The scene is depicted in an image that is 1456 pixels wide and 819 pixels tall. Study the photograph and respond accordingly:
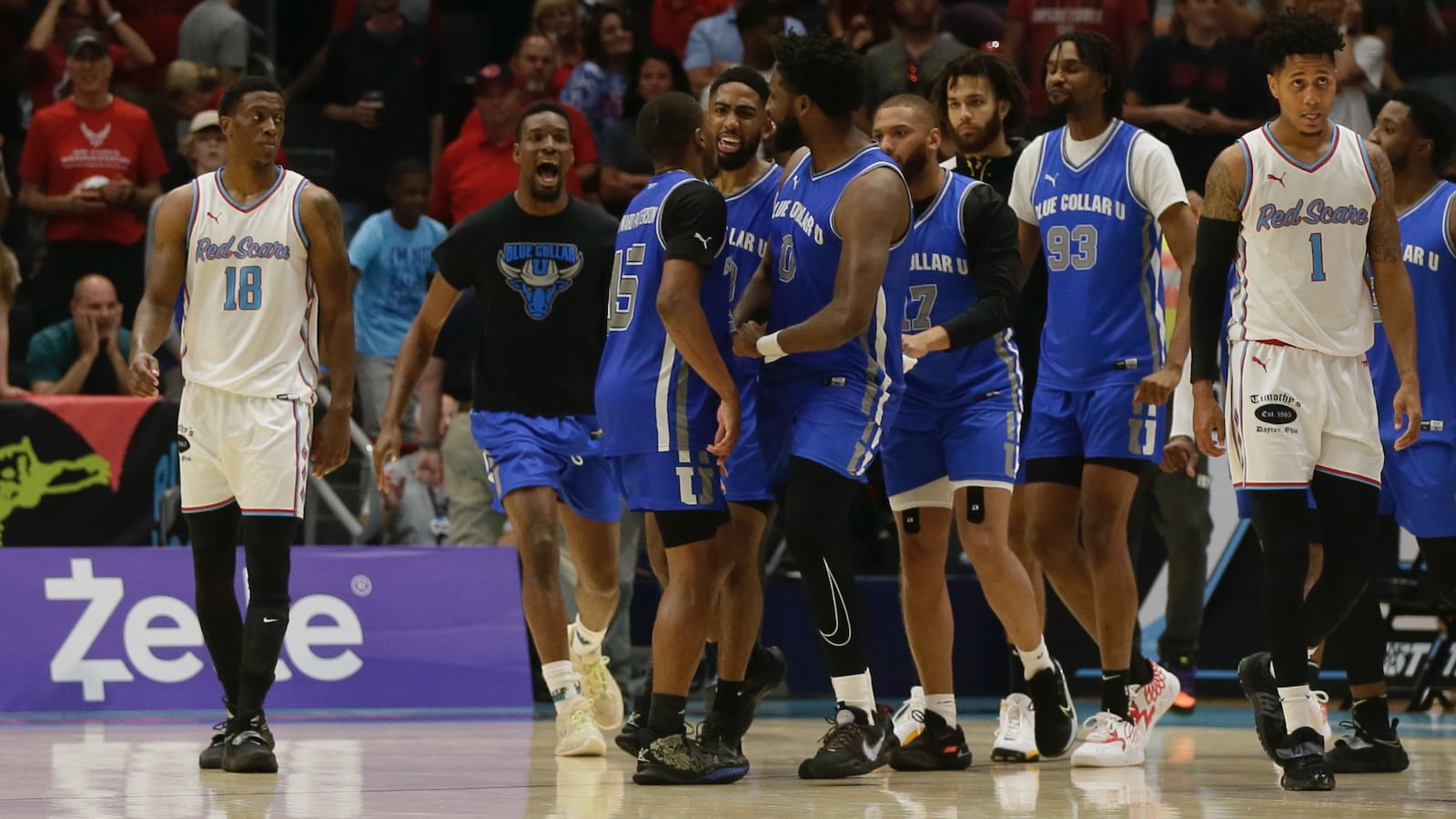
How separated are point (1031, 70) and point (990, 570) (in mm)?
7327

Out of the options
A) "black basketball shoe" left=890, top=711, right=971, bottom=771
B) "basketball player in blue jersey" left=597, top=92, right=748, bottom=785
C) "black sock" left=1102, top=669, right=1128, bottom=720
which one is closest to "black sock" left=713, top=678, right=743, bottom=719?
"basketball player in blue jersey" left=597, top=92, right=748, bottom=785

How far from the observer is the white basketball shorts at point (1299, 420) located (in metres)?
6.45

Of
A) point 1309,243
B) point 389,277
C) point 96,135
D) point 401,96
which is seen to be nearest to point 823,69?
point 1309,243

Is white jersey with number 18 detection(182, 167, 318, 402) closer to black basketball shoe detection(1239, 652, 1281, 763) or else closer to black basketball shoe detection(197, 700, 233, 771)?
black basketball shoe detection(197, 700, 233, 771)

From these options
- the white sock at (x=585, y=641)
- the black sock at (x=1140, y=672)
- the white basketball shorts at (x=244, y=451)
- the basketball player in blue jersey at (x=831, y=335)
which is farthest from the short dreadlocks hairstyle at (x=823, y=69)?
the white sock at (x=585, y=641)

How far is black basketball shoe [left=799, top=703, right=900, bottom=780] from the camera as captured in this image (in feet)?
22.1

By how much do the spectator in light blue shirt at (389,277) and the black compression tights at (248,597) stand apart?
16.5 ft

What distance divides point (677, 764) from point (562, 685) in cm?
128

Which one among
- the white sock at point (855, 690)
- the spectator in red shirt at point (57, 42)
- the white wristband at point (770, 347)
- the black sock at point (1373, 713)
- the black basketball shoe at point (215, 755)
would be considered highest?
the spectator in red shirt at point (57, 42)

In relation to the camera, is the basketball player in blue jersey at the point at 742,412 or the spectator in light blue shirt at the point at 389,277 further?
the spectator in light blue shirt at the point at 389,277

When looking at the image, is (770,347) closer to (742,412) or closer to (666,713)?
(742,412)

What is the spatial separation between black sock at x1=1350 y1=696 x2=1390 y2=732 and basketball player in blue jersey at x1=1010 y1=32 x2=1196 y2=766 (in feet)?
2.60

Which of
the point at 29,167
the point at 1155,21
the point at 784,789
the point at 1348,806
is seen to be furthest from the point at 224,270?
the point at 1155,21

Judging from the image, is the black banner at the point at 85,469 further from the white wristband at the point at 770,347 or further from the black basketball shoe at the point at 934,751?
the white wristband at the point at 770,347
